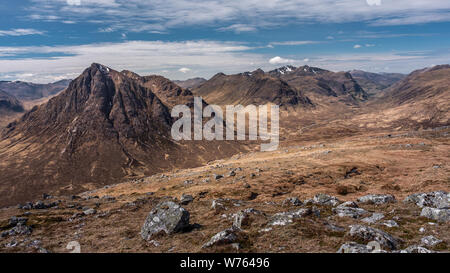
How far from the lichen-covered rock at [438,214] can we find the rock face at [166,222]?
85.7 feet

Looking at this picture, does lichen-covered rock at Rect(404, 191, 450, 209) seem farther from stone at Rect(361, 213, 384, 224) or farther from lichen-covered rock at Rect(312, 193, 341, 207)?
lichen-covered rock at Rect(312, 193, 341, 207)

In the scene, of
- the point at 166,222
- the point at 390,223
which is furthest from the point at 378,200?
the point at 166,222

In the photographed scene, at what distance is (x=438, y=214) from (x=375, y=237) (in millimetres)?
12080

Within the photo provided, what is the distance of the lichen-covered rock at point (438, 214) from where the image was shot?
24.6 m

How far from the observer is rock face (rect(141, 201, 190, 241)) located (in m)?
26.0

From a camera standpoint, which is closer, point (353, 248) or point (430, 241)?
point (353, 248)

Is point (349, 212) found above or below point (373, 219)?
below

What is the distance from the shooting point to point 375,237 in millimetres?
19250

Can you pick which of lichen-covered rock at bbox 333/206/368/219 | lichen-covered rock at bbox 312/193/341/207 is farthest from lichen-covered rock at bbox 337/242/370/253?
lichen-covered rock at bbox 312/193/341/207

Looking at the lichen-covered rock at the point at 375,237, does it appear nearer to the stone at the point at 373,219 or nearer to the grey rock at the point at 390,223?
the grey rock at the point at 390,223

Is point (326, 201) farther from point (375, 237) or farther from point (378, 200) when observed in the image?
point (375, 237)

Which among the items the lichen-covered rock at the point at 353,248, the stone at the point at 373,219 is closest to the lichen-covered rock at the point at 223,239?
the lichen-covered rock at the point at 353,248
